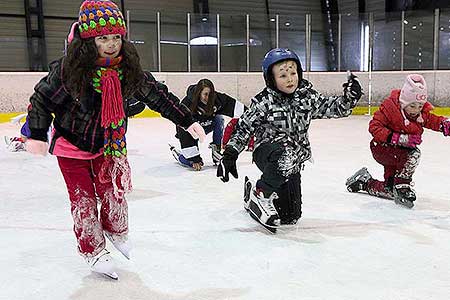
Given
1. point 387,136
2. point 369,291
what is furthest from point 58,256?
point 387,136

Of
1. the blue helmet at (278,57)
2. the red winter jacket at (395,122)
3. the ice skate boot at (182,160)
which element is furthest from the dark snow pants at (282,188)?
the ice skate boot at (182,160)

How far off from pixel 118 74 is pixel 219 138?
253 cm

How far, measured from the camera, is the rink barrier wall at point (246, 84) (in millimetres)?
7809

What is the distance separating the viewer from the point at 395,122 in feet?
8.59

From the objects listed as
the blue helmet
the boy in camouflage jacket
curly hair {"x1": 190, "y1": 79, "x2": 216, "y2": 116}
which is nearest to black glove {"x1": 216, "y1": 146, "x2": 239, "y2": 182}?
the boy in camouflage jacket

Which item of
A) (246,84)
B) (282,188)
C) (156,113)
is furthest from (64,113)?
(246,84)

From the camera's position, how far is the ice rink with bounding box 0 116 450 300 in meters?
1.67

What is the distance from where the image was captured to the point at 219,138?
423cm

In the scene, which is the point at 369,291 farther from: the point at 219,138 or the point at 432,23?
the point at 432,23

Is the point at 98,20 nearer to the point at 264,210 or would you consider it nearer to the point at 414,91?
the point at 264,210

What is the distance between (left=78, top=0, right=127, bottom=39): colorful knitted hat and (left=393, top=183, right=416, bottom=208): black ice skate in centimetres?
162

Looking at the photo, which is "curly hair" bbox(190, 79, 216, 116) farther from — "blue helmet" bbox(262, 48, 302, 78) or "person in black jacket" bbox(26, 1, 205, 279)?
"person in black jacket" bbox(26, 1, 205, 279)

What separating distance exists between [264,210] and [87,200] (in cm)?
82

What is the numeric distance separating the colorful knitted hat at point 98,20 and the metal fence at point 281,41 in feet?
22.8
